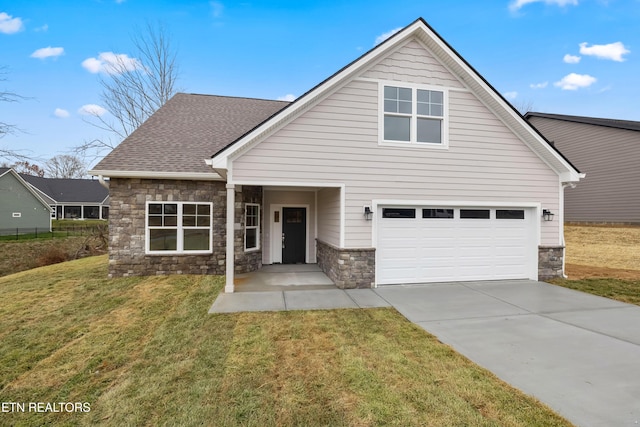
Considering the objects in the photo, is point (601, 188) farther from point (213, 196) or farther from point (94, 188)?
point (94, 188)

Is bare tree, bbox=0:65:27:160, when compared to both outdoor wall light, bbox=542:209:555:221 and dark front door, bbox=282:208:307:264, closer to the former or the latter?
dark front door, bbox=282:208:307:264

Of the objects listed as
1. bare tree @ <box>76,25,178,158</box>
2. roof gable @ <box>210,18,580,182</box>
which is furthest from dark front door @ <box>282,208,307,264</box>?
bare tree @ <box>76,25,178,158</box>

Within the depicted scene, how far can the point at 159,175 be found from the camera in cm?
852

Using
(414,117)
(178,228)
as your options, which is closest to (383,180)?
(414,117)

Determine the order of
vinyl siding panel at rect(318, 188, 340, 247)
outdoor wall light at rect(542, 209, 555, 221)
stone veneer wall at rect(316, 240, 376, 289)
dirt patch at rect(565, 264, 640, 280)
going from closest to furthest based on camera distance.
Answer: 1. stone veneer wall at rect(316, 240, 376, 289)
2. vinyl siding panel at rect(318, 188, 340, 247)
3. outdoor wall light at rect(542, 209, 555, 221)
4. dirt patch at rect(565, 264, 640, 280)

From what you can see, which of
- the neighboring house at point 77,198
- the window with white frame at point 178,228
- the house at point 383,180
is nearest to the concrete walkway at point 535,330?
the house at point 383,180

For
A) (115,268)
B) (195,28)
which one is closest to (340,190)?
(115,268)

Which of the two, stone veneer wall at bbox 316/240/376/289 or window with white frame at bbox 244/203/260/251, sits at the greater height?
window with white frame at bbox 244/203/260/251

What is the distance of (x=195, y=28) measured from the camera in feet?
52.1

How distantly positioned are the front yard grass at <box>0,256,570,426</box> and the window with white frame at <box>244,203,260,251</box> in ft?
11.8

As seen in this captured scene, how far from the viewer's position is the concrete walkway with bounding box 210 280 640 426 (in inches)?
125

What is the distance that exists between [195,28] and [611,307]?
2012 cm

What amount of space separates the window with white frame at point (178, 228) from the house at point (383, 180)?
31 mm

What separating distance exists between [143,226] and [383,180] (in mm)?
7183
